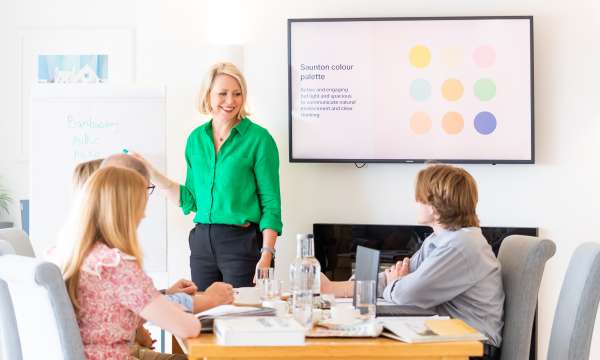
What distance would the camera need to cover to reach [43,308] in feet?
7.16

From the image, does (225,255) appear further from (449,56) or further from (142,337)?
(449,56)

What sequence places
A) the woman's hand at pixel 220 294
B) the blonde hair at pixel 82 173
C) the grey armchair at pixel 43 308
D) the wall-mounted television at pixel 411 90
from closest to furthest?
the grey armchair at pixel 43 308 < the woman's hand at pixel 220 294 < the blonde hair at pixel 82 173 < the wall-mounted television at pixel 411 90

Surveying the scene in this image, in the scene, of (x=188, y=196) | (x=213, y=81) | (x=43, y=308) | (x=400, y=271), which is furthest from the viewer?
(x=188, y=196)

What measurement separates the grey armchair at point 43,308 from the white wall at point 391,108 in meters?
2.31

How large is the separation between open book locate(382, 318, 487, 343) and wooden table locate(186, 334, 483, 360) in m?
0.02

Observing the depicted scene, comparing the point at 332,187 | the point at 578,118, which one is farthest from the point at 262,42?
the point at 578,118

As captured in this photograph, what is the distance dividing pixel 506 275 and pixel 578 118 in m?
1.94

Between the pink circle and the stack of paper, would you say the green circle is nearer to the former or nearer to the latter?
the pink circle

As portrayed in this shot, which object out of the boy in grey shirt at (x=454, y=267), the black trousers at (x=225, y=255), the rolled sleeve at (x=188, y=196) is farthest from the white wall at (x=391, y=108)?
the boy in grey shirt at (x=454, y=267)

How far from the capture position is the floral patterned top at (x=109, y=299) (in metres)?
2.20

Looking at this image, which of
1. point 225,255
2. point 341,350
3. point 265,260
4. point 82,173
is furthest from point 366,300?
point 225,255

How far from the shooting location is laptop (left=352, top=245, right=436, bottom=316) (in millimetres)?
2410

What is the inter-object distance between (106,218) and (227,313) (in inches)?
16.3

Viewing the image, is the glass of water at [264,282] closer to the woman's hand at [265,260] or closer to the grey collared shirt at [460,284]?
the grey collared shirt at [460,284]
